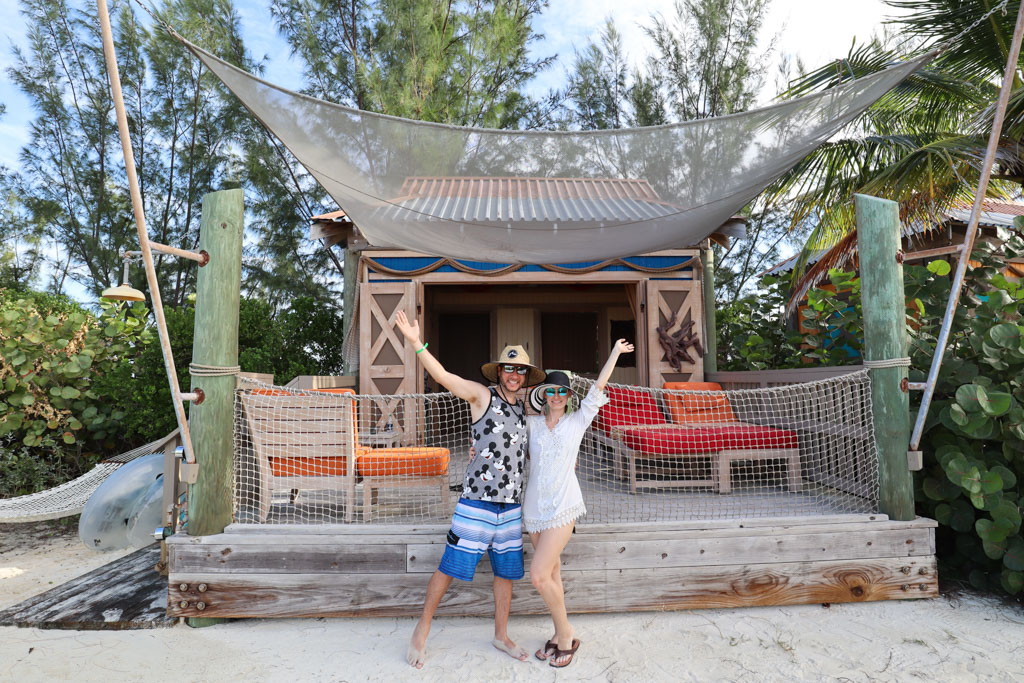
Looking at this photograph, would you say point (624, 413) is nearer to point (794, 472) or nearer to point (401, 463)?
point (794, 472)

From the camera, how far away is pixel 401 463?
2.98 meters

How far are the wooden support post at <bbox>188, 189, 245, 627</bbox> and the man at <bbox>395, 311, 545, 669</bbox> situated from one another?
101 cm

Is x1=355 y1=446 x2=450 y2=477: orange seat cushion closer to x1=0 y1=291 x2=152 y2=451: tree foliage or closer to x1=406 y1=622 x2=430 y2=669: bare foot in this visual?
x1=406 y1=622 x2=430 y2=669: bare foot

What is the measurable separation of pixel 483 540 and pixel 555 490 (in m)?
0.33

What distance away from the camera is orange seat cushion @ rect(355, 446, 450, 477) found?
2.95 m

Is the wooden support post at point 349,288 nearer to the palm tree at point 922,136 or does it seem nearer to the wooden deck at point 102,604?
the wooden deck at point 102,604

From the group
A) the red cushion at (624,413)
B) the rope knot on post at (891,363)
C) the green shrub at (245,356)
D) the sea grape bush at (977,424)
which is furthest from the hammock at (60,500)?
the sea grape bush at (977,424)

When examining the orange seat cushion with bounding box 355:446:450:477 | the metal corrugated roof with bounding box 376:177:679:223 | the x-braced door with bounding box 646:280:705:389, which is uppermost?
the metal corrugated roof with bounding box 376:177:679:223

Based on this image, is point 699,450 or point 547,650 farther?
point 699,450

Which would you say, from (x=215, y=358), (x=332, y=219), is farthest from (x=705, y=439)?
(x=332, y=219)

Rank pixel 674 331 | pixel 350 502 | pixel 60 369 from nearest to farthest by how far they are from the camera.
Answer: pixel 350 502 → pixel 60 369 → pixel 674 331

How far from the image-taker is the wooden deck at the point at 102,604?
244 cm

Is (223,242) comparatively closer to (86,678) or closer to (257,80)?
(257,80)

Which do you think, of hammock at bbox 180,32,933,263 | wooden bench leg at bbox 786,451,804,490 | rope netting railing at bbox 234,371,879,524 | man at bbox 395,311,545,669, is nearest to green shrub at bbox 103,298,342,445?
rope netting railing at bbox 234,371,879,524
